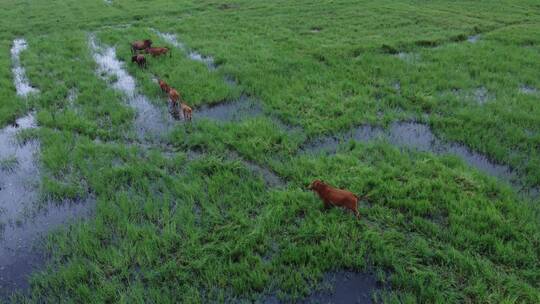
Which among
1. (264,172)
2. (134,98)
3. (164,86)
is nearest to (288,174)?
(264,172)

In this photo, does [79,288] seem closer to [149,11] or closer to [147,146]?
[147,146]

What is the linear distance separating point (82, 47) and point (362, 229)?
1288 cm

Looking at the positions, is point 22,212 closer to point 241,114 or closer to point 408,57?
point 241,114

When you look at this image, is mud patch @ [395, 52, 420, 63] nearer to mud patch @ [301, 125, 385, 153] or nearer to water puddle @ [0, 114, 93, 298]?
mud patch @ [301, 125, 385, 153]

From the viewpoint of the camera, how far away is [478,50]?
12.8 m

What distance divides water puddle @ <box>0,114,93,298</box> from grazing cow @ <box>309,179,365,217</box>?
375 centimetres

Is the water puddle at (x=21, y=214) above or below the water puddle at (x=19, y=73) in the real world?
below

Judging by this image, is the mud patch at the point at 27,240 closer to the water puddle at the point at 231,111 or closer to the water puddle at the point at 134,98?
the water puddle at the point at 134,98

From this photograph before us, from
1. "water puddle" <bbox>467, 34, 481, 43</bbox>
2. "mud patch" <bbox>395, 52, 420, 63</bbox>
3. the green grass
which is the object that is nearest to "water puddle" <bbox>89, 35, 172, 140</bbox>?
the green grass

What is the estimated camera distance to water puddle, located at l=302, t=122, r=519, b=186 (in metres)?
6.81

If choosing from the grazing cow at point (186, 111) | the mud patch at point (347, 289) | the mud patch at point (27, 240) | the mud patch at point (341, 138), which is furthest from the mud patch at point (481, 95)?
the mud patch at point (27, 240)

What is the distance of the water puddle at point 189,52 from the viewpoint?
12187 mm

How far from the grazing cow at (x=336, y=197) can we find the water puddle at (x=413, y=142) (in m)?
1.72

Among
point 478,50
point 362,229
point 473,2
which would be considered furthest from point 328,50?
point 473,2
